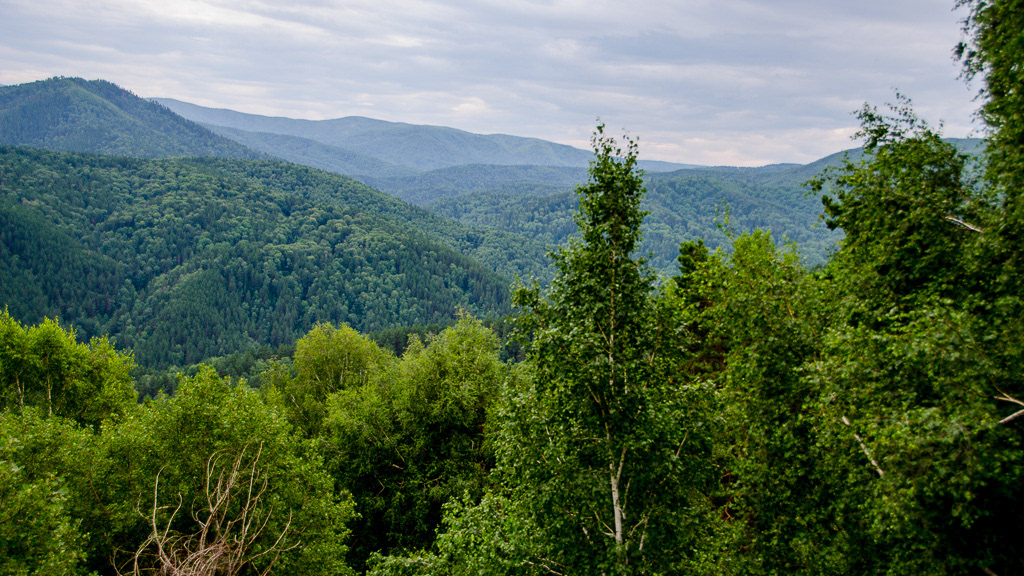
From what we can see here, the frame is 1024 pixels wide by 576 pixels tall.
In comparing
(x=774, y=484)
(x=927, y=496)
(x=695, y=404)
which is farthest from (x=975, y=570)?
(x=695, y=404)

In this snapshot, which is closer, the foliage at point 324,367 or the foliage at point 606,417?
the foliage at point 606,417

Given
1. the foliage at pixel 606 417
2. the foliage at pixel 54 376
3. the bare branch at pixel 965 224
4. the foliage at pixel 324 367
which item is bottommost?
the foliage at pixel 324 367

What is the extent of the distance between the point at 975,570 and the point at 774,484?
3.09m

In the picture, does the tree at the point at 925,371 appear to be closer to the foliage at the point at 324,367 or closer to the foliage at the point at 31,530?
the foliage at the point at 31,530

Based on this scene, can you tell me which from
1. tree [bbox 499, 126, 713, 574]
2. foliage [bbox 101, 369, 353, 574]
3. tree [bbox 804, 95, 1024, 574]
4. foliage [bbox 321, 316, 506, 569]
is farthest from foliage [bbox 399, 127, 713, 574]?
foliage [bbox 321, 316, 506, 569]

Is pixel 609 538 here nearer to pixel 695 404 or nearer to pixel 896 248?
pixel 695 404

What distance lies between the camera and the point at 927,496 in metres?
7.15

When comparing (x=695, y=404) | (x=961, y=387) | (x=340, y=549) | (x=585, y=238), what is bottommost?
(x=340, y=549)

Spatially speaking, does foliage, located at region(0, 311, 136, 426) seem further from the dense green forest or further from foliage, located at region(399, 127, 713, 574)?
foliage, located at region(399, 127, 713, 574)

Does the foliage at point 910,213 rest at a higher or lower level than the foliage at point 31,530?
higher

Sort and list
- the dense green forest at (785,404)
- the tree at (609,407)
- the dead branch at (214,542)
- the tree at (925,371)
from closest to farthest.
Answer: the tree at (925,371) < the dense green forest at (785,404) < the dead branch at (214,542) < the tree at (609,407)

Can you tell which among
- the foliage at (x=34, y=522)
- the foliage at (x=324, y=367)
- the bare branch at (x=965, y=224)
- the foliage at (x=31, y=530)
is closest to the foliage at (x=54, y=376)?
the foliage at (x=324, y=367)

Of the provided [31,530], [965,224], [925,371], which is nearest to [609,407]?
[925,371]

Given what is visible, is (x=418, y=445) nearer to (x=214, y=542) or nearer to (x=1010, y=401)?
(x=214, y=542)
